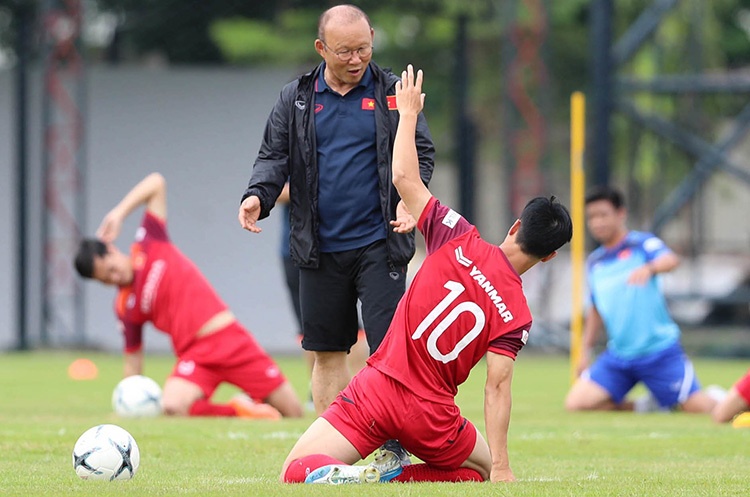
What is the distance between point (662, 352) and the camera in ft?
37.6

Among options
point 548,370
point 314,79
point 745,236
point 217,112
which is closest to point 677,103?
point 745,236

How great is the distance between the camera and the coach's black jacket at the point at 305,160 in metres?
6.89

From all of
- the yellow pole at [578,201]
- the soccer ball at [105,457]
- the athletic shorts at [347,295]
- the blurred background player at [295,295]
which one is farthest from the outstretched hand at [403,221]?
the yellow pole at [578,201]

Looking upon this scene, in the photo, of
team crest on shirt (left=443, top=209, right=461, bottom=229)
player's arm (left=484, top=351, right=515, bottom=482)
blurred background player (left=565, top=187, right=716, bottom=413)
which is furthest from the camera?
blurred background player (left=565, top=187, right=716, bottom=413)

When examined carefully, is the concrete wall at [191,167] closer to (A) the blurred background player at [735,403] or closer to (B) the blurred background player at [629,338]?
(B) the blurred background player at [629,338]

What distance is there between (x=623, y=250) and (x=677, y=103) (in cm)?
945

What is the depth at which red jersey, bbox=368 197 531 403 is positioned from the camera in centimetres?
597

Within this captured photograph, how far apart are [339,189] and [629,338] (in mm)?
5367

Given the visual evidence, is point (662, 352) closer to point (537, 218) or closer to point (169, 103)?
point (537, 218)

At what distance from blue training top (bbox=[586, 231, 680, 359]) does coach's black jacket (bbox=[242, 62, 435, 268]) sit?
16.1 feet

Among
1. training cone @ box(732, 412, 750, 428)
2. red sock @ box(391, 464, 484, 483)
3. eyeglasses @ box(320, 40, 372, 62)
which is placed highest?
eyeglasses @ box(320, 40, 372, 62)

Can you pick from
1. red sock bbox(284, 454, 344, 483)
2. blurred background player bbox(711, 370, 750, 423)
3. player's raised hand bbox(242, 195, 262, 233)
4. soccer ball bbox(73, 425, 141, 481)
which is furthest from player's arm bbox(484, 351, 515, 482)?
blurred background player bbox(711, 370, 750, 423)

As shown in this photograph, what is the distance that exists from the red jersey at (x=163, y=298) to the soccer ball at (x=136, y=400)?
561 mm

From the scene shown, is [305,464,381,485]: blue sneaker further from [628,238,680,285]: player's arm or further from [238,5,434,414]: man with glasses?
[628,238,680,285]: player's arm
